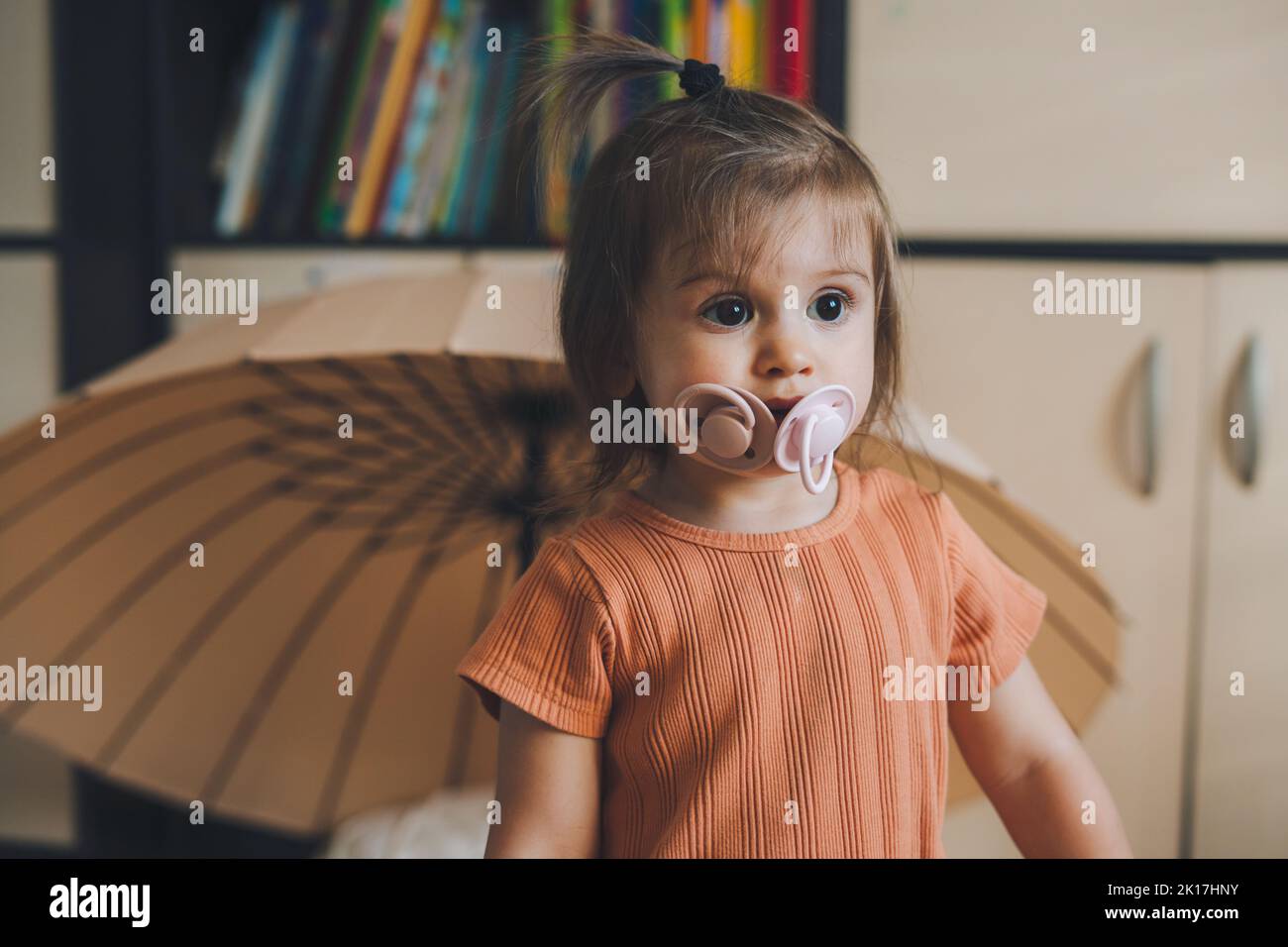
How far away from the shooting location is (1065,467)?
4.17 feet

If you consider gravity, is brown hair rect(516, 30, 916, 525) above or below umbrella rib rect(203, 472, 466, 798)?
above

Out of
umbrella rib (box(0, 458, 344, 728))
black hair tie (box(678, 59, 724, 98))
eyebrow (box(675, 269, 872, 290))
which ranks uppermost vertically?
black hair tie (box(678, 59, 724, 98))

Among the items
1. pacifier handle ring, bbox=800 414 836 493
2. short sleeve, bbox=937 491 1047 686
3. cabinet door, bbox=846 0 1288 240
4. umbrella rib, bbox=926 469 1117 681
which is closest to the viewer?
pacifier handle ring, bbox=800 414 836 493

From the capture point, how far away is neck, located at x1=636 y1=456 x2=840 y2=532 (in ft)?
2.07

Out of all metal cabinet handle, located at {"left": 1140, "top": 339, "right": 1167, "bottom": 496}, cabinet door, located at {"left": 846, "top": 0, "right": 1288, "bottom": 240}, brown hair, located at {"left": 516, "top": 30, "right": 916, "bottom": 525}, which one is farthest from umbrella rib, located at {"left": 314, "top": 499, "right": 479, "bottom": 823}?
metal cabinet handle, located at {"left": 1140, "top": 339, "right": 1167, "bottom": 496}

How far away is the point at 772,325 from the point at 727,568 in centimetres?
15

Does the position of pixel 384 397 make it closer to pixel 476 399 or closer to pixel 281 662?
pixel 476 399

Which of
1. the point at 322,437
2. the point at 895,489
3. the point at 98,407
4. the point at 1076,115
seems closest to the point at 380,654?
the point at 322,437

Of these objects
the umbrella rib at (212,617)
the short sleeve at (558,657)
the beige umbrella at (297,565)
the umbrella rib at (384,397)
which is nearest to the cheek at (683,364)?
the short sleeve at (558,657)

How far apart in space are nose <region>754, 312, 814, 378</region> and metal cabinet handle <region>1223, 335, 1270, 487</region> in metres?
0.92

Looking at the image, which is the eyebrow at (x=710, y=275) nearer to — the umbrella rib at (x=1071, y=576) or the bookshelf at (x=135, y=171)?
the umbrella rib at (x=1071, y=576)

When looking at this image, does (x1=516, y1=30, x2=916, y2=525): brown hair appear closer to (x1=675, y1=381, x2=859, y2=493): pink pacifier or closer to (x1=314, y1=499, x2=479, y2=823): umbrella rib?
(x1=675, y1=381, x2=859, y2=493): pink pacifier

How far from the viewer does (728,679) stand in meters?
0.60

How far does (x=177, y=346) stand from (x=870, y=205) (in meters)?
0.58
